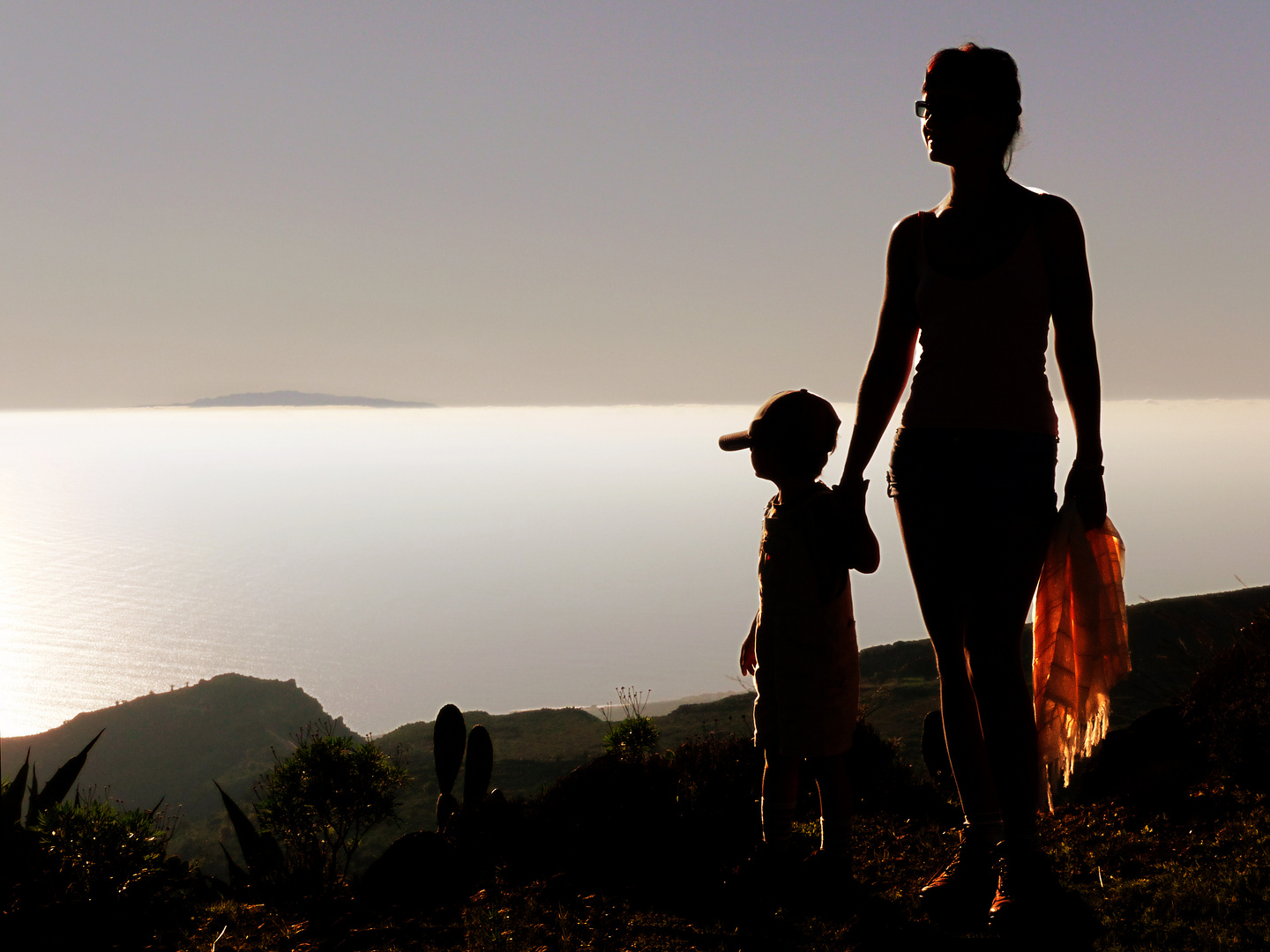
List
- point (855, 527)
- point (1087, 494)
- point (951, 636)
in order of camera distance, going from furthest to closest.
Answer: point (855, 527)
point (951, 636)
point (1087, 494)

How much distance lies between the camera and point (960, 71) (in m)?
2.64

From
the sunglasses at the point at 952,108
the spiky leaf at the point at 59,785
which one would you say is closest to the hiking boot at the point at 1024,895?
the sunglasses at the point at 952,108

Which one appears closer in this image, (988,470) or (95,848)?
(988,470)

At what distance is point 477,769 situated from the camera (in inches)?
288

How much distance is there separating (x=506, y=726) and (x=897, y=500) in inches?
2335

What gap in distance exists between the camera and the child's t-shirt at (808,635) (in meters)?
2.99

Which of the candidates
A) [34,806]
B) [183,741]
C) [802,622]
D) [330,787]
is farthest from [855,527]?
[183,741]

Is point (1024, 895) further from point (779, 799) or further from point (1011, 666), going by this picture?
point (779, 799)

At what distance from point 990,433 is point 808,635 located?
39.7 inches

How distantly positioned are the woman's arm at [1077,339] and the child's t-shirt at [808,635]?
2.72ft

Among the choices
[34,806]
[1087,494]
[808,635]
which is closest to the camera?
[1087,494]

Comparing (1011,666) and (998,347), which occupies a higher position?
(998,347)

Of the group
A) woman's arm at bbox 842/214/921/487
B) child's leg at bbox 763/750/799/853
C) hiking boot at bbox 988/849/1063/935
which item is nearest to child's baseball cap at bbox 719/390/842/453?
woman's arm at bbox 842/214/921/487

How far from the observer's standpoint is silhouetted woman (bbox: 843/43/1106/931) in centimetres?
253
